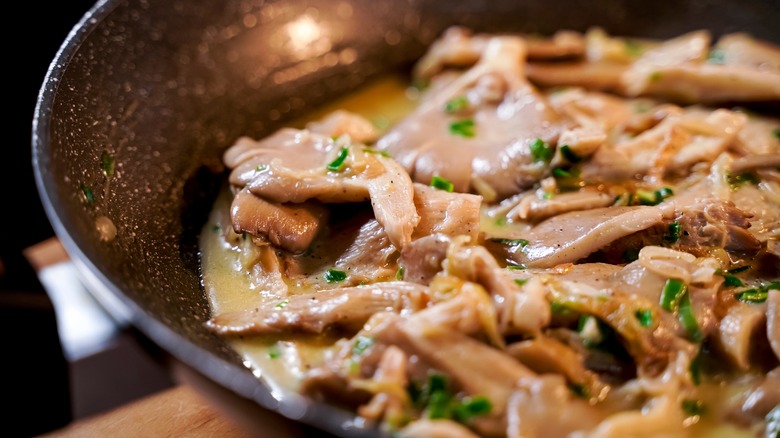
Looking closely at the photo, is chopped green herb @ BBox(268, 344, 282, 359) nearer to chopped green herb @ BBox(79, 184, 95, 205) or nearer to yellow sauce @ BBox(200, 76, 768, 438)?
yellow sauce @ BBox(200, 76, 768, 438)

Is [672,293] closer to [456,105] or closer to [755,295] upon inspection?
[755,295]

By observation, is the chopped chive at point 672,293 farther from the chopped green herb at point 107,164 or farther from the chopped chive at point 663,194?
the chopped green herb at point 107,164

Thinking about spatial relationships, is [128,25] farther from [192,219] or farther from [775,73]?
[775,73]

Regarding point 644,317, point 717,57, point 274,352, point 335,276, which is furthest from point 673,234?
point 717,57

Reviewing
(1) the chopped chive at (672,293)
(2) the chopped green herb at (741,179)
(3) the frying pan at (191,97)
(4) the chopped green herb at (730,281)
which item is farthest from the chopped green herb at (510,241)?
(3) the frying pan at (191,97)

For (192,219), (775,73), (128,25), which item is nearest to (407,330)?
(192,219)

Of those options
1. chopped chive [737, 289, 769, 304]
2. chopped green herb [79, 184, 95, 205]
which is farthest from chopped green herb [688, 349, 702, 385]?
chopped green herb [79, 184, 95, 205]
